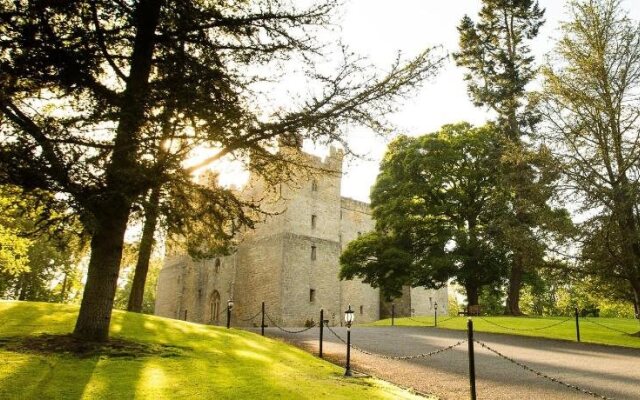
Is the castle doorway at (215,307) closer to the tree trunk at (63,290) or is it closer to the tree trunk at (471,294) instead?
the tree trunk at (63,290)

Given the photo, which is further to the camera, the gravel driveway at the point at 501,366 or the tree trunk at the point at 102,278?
the tree trunk at the point at 102,278

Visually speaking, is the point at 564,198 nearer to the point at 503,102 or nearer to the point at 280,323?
the point at 503,102

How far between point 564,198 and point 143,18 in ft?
48.7

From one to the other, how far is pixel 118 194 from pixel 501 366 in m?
8.18

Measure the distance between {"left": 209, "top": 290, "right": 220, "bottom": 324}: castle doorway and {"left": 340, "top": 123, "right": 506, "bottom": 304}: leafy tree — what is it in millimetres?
14026

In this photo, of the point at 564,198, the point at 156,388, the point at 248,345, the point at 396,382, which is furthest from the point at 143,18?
the point at 564,198

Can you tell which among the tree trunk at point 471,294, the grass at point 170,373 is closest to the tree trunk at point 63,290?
the grass at point 170,373

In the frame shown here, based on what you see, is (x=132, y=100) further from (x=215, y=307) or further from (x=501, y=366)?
(x=215, y=307)

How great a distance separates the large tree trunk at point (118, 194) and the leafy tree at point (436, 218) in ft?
59.2

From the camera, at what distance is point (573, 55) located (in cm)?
1683

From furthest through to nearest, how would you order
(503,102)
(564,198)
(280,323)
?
(280,323) → (503,102) → (564,198)

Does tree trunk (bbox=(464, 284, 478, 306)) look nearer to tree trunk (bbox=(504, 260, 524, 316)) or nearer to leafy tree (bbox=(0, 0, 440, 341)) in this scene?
tree trunk (bbox=(504, 260, 524, 316))

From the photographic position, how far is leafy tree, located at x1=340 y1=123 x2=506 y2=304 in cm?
2370

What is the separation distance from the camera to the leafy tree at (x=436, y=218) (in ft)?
77.8
